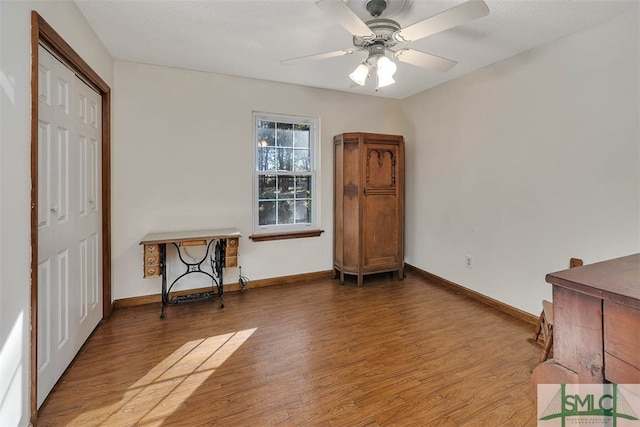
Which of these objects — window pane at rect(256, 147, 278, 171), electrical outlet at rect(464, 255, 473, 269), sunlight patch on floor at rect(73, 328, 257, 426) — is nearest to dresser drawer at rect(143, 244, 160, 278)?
sunlight patch on floor at rect(73, 328, 257, 426)

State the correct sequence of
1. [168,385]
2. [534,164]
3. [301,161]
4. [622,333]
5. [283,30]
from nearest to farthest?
[622,333] → [168,385] → [283,30] → [534,164] → [301,161]

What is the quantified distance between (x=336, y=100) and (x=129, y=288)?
10.2 feet

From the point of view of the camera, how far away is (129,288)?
3059 mm

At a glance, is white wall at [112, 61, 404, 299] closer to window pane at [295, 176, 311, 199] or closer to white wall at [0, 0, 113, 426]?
window pane at [295, 176, 311, 199]

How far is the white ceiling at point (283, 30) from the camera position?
203 centimetres

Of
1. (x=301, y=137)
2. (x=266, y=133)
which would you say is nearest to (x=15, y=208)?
(x=266, y=133)

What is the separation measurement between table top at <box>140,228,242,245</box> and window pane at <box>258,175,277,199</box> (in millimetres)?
587

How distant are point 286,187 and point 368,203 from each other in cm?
101

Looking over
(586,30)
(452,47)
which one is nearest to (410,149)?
(452,47)

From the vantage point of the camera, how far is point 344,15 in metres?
1.59

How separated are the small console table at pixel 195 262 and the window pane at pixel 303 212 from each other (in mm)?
853

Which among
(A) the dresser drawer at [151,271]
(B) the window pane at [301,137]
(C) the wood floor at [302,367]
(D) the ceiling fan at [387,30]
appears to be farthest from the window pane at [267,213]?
(D) the ceiling fan at [387,30]

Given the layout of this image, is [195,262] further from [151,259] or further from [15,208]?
[15,208]

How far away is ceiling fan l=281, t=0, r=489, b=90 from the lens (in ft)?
4.97
